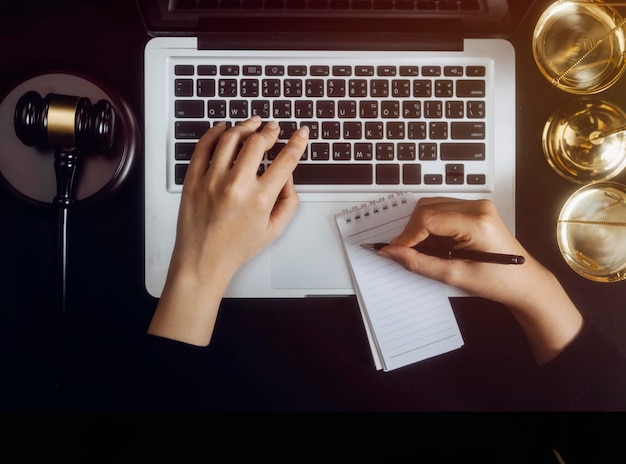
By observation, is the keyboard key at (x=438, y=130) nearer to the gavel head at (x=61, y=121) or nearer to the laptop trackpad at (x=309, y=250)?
the laptop trackpad at (x=309, y=250)

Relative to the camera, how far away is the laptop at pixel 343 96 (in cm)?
70

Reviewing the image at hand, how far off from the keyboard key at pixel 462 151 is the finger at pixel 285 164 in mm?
188

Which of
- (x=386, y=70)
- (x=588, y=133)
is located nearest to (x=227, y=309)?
(x=386, y=70)

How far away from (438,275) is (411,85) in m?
0.25

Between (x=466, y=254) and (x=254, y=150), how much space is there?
0.30 m

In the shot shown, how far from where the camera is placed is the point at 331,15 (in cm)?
71

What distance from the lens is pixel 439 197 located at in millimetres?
700

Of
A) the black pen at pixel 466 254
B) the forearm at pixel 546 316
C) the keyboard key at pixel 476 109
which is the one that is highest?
the keyboard key at pixel 476 109

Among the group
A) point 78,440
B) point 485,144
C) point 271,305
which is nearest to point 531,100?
point 485,144

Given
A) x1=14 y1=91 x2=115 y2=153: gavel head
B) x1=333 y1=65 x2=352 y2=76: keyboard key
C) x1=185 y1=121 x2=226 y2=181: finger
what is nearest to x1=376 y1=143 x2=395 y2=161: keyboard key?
x1=333 y1=65 x2=352 y2=76: keyboard key

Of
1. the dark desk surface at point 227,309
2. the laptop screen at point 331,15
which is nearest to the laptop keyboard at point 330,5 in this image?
the laptop screen at point 331,15

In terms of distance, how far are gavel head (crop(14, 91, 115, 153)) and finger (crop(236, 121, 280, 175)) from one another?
0.19 metres

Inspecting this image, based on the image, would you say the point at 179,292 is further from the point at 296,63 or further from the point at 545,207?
the point at 545,207

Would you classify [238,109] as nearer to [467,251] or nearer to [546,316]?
[467,251]
